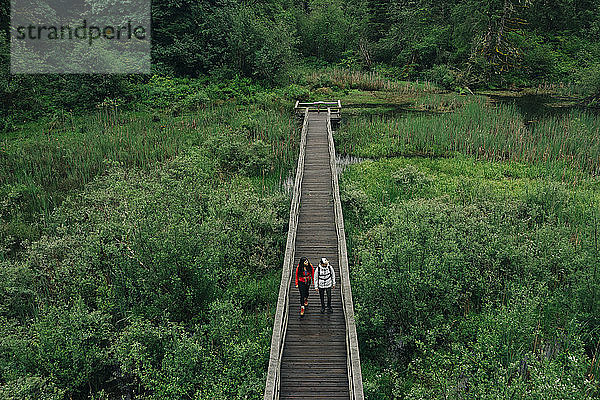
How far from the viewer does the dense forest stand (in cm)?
1121

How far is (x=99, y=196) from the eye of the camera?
1752 centimetres

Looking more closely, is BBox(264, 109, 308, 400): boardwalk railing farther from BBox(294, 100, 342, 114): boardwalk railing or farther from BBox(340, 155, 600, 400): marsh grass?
BBox(294, 100, 342, 114): boardwalk railing

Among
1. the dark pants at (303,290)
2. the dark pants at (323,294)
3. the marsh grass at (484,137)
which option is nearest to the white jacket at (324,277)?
the dark pants at (323,294)

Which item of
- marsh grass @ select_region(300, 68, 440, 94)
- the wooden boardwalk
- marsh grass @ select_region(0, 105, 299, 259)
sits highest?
marsh grass @ select_region(300, 68, 440, 94)

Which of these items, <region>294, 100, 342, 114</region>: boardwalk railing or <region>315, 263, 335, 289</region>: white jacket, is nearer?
<region>315, 263, 335, 289</region>: white jacket

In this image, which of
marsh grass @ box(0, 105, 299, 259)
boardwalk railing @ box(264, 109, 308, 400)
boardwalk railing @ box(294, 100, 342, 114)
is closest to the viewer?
boardwalk railing @ box(264, 109, 308, 400)

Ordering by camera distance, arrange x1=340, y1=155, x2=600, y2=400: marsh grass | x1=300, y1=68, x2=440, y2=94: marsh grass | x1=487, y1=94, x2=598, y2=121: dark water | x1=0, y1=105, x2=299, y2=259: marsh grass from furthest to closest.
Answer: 1. x1=300, y1=68, x2=440, y2=94: marsh grass
2. x1=487, y1=94, x2=598, y2=121: dark water
3. x1=0, y1=105, x2=299, y2=259: marsh grass
4. x1=340, y1=155, x2=600, y2=400: marsh grass

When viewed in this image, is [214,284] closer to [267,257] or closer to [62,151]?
[267,257]

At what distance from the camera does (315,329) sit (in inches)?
456

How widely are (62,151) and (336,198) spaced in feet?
51.3

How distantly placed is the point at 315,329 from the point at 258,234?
6.23 m

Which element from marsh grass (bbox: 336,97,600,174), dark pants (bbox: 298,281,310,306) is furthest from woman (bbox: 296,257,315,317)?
marsh grass (bbox: 336,97,600,174)

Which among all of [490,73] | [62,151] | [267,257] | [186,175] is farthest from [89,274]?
[490,73]

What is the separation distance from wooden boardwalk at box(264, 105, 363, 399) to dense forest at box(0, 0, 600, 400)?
1061 mm
